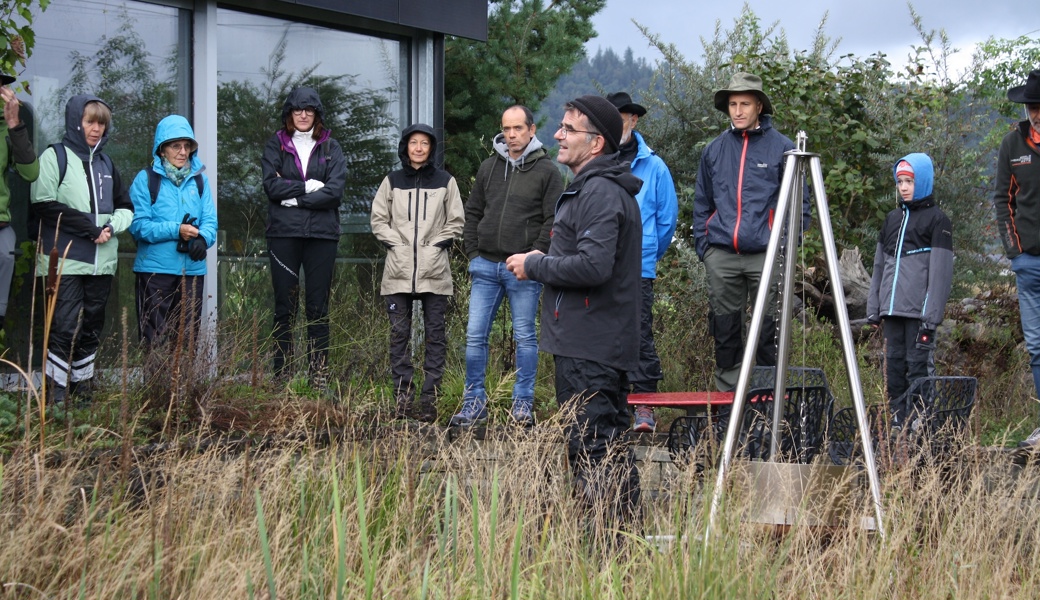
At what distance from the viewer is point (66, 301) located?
6.55 m

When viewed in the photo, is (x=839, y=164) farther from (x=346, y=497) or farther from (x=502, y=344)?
(x=346, y=497)

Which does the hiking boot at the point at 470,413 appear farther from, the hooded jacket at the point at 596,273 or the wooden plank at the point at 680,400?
the hooded jacket at the point at 596,273

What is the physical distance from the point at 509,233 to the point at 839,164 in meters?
3.91

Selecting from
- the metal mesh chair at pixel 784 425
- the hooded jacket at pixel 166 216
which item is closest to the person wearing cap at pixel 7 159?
the hooded jacket at pixel 166 216

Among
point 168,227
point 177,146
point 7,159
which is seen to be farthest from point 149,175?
point 7,159

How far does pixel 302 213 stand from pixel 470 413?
1902 millimetres

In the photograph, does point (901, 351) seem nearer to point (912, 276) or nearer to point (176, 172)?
point (912, 276)

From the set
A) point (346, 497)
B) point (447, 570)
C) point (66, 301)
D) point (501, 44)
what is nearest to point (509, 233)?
point (66, 301)

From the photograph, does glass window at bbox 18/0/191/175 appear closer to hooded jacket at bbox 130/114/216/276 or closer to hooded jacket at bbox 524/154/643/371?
hooded jacket at bbox 130/114/216/276

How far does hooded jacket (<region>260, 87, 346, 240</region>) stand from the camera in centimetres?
758

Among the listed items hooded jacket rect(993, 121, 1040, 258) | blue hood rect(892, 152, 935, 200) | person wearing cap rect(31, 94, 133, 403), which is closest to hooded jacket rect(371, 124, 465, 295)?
person wearing cap rect(31, 94, 133, 403)

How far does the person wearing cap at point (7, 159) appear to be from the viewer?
20.7ft

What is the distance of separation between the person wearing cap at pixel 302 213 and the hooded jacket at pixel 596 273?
322cm

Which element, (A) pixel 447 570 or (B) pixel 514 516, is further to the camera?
(B) pixel 514 516
